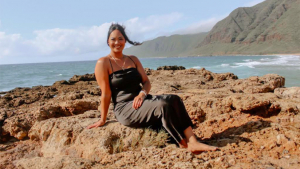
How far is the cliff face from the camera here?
99.9 meters

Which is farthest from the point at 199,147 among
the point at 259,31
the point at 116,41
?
the point at 259,31

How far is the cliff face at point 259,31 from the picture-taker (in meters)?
99.9

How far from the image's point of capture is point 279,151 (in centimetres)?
268

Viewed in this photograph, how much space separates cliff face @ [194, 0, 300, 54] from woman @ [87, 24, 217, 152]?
10027cm

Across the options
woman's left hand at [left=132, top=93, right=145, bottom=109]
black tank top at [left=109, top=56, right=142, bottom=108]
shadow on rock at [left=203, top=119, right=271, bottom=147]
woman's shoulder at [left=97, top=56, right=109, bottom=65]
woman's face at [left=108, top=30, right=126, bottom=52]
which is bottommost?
shadow on rock at [left=203, top=119, right=271, bottom=147]

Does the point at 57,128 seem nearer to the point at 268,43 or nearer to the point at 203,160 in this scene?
the point at 203,160

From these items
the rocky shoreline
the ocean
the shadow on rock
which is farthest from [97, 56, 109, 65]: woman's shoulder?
the ocean

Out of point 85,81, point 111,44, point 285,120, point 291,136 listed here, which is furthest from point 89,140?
point 85,81

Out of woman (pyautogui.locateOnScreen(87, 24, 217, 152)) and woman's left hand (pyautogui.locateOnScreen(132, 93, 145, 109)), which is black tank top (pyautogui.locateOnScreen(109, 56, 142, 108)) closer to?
woman (pyautogui.locateOnScreen(87, 24, 217, 152))

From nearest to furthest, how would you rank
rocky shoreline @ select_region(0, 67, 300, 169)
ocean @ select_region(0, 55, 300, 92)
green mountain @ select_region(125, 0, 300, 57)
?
rocky shoreline @ select_region(0, 67, 300, 169) → ocean @ select_region(0, 55, 300, 92) → green mountain @ select_region(125, 0, 300, 57)

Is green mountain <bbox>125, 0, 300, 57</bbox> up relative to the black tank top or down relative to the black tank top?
up

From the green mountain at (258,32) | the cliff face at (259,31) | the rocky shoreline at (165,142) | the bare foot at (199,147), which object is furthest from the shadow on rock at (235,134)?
the cliff face at (259,31)

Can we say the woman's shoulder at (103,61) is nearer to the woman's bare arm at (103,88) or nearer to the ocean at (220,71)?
the woman's bare arm at (103,88)

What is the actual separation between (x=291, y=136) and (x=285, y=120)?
2.39ft
